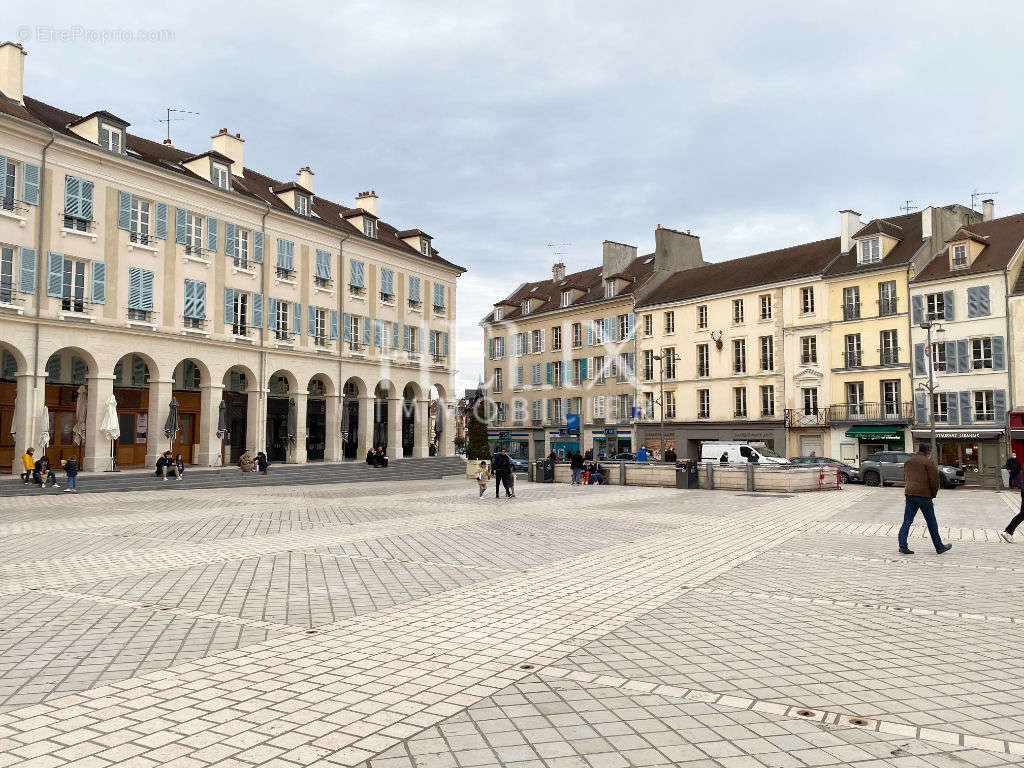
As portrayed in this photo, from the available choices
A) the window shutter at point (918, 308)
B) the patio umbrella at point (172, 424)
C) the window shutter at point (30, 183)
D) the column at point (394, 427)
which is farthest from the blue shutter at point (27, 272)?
the window shutter at point (918, 308)

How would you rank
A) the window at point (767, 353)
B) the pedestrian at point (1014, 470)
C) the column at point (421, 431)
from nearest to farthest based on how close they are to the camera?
the pedestrian at point (1014, 470), the column at point (421, 431), the window at point (767, 353)

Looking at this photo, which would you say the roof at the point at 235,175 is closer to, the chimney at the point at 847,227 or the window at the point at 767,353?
the window at the point at 767,353

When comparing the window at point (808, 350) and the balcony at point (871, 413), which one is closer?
the balcony at point (871, 413)

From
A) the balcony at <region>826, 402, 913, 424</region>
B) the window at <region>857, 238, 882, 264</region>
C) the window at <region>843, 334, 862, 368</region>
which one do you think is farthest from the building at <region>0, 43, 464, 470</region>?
the window at <region>857, 238, 882, 264</region>

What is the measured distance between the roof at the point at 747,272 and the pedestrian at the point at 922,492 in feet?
115

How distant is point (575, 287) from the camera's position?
5806 centimetres

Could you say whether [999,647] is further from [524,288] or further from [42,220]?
[524,288]

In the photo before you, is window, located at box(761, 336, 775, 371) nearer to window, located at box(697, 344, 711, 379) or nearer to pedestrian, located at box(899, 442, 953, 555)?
window, located at box(697, 344, 711, 379)

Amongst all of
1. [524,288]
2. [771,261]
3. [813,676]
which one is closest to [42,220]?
[813,676]

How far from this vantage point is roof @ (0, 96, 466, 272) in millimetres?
28691

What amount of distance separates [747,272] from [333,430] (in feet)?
91.1

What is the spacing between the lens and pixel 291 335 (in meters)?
37.5

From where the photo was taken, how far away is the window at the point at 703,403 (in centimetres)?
4884

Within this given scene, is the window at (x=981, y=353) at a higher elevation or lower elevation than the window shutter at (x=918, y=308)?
lower
